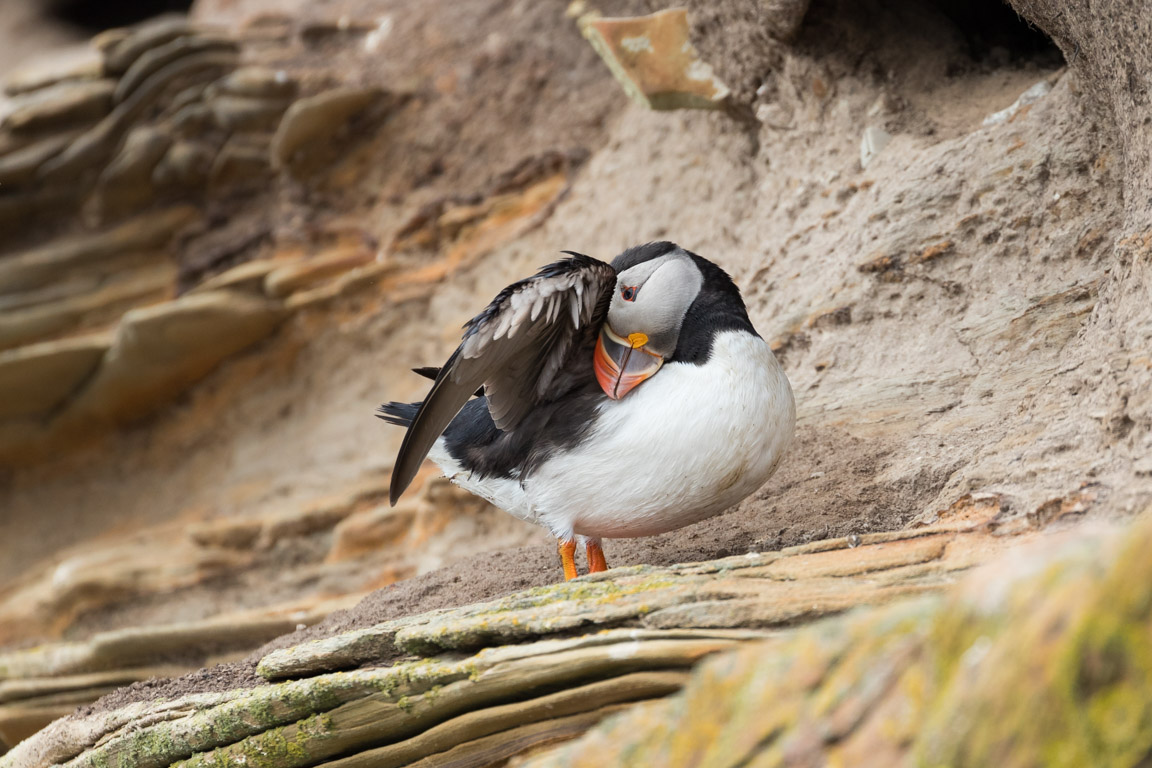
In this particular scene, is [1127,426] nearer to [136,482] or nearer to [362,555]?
[362,555]

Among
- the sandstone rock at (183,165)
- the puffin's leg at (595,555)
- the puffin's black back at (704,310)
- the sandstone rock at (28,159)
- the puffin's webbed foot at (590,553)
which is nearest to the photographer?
the puffin's black back at (704,310)

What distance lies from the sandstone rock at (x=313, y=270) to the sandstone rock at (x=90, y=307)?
102cm

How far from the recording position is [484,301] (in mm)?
8008

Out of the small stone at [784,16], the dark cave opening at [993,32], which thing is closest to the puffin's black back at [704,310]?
the small stone at [784,16]

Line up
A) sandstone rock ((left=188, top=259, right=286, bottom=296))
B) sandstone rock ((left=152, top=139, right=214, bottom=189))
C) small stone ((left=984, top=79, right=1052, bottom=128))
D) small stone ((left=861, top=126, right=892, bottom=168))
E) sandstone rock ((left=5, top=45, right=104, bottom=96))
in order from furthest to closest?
sandstone rock ((left=5, top=45, right=104, bottom=96))
sandstone rock ((left=152, top=139, right=214, bottom=189))
sandstone rock ((left=188, top=259, right=286, bottom=296))
small stone ((left=861, top=126, right=892, bottom=168))
small stone ((left=984, top=79, right=1052, bottom=128))

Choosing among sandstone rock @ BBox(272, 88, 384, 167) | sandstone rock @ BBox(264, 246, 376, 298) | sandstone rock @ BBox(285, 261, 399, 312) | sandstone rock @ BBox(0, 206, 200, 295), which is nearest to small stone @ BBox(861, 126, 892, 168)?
sandstone rock @ BBox(285, 261, 399, 312)

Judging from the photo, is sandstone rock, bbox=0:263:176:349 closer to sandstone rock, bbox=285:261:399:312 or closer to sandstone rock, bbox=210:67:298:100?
sandstone rock, bbox=285:261:399:312

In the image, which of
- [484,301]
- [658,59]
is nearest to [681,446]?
[658,59]

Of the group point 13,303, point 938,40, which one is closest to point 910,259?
point 938,40

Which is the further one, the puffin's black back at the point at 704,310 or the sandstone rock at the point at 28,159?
the sandstone rock at the point at 28,159

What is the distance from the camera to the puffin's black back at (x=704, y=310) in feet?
Result: 11.7

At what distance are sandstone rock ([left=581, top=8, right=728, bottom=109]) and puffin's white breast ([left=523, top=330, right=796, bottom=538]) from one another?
302 centimetres

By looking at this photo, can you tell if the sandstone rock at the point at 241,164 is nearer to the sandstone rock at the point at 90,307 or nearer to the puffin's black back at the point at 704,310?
the sandstone rock at the point at 90,307

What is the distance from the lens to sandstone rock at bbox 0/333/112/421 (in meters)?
8.00
